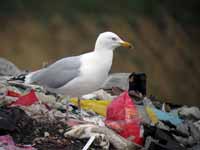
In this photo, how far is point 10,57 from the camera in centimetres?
636

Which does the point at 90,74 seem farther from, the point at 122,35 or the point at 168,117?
the point at 122,35

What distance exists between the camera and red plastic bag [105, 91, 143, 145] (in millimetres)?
4074

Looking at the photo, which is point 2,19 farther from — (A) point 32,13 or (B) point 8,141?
(B) point 8,141

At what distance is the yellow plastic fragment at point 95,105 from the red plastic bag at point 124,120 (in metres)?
0.50

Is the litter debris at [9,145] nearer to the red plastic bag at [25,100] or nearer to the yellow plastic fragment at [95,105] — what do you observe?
the red plastic bag at [25,100]

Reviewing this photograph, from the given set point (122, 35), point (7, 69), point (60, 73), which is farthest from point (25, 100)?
point (122, 35)

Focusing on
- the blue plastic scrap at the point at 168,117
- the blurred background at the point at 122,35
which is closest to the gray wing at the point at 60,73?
the blue plastic scrap at the point at 168,117

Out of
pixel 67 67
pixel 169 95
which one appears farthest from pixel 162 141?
pixel 169 95

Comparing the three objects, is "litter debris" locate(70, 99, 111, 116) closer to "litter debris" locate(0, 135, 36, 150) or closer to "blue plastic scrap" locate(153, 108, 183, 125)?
"blue plastic scrap" locate(153, 108, 183, 125)

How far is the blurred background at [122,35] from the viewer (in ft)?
20.6

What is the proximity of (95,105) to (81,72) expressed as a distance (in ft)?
2.46

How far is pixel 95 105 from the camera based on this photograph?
4.79m

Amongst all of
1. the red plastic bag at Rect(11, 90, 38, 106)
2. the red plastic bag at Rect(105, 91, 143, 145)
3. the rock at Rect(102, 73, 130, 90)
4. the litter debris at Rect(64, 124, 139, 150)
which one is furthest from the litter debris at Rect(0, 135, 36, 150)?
the rock at Rect(102, 73, 130, 90)

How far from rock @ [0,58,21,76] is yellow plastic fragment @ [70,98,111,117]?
1152 millimetres
